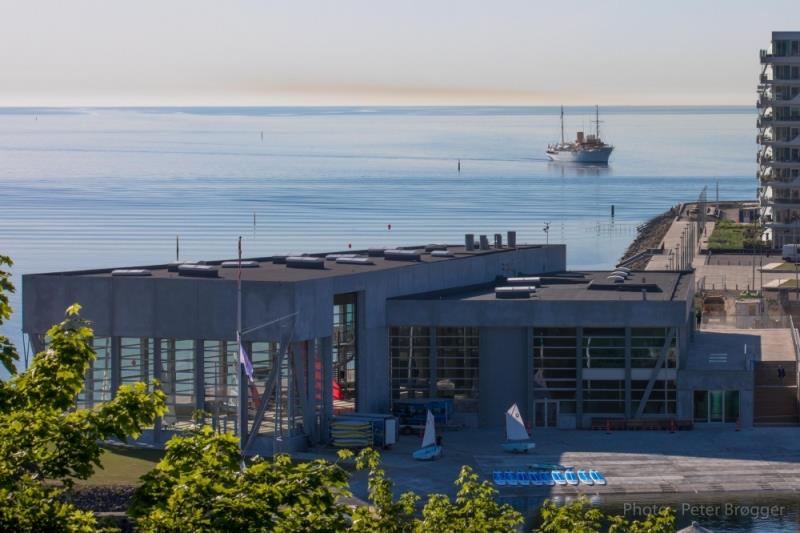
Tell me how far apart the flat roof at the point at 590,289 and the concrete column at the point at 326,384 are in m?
7.18

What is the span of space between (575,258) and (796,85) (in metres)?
33.6

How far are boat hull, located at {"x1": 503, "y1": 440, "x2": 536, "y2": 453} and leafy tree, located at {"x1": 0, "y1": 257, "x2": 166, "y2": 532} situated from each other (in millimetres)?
40567

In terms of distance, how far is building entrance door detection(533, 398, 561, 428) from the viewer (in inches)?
2744

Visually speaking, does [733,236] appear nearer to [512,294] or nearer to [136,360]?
[512,294]

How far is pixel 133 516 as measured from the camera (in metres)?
22.4

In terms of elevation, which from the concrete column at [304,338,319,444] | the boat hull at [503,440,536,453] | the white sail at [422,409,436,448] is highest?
the concrete column at [304,338,319,444]

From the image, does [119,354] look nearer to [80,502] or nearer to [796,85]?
[80,502]

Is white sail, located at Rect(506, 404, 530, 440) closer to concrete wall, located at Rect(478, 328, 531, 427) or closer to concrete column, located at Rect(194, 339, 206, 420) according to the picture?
concrete wall, located at Rect(478, 328, 531, 427)

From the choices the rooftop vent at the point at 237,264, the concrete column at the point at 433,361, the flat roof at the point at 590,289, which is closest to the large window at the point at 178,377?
the rooftop vent at the point at 237,264

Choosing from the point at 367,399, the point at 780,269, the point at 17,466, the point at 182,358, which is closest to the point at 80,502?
the point at 182,358

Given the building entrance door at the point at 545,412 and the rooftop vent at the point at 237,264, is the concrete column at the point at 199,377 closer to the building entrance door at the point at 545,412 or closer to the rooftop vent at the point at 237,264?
the rooftop vent at the point at 237,264

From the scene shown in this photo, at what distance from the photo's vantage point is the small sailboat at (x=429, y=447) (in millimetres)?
62062

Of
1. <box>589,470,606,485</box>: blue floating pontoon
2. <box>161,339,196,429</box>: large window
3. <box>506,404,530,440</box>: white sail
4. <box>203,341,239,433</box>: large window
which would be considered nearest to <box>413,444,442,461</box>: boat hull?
<box>506,404,530,440</box>: white sail

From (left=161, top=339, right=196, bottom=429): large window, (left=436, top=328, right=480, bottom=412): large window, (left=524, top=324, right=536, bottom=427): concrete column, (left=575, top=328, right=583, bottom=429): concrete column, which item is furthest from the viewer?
(left=436, top=328, right=480, bottom=412): large window
